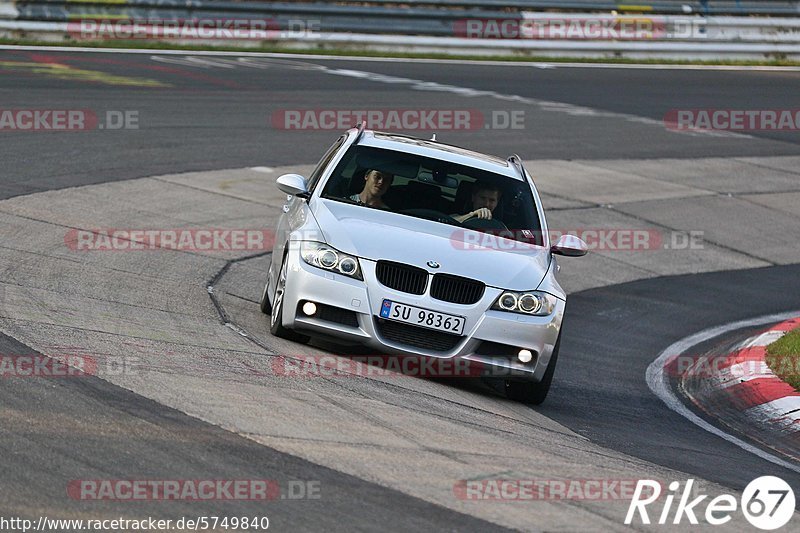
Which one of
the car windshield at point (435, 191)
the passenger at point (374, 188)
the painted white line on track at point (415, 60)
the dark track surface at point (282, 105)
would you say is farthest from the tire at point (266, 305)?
the painted white line on track at point (415, 60)

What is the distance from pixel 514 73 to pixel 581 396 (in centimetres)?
1878

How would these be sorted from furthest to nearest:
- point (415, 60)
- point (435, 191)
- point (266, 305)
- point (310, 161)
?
point (415, 60) → point (310, 161) → point (266, 305) → point (435, 191)

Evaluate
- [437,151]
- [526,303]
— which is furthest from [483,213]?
[526,303]

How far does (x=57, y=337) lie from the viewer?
25.9 ft

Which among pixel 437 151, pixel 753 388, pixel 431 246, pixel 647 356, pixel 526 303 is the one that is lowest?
pixel 647 356

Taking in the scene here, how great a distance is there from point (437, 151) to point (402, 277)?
1.98m

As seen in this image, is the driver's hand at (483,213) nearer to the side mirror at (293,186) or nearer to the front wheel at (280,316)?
the side mirror at (293,186)

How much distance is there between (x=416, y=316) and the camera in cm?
842

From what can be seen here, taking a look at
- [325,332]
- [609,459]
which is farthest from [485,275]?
[609,459]

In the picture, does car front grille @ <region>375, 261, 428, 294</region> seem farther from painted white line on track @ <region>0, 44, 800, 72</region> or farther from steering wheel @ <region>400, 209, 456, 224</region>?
painted white line on track @ <region>0, 44, 800, 72</region>

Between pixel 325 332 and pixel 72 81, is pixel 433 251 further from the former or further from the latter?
pixel 72 81

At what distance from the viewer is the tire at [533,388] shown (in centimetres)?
881

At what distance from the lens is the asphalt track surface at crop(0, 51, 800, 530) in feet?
19.0

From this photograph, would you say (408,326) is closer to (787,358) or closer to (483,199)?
(483,199)
